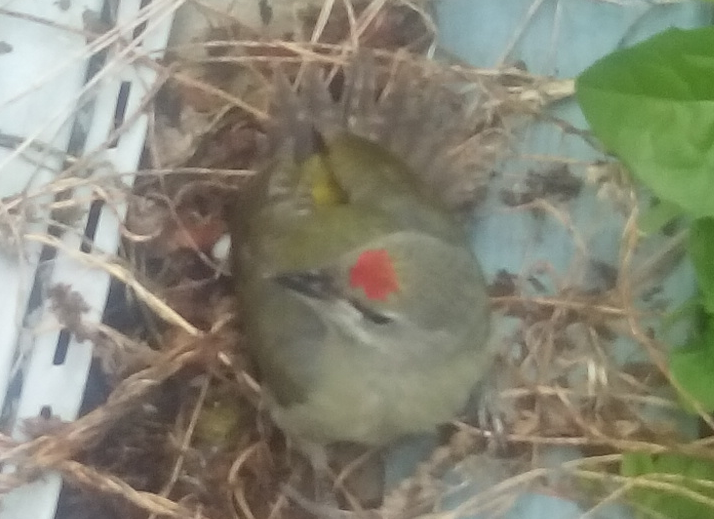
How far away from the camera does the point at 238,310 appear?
4.96 ft

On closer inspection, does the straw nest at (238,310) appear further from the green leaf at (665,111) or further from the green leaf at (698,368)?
the green leaf at (665,111)

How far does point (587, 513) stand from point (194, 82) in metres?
0.90

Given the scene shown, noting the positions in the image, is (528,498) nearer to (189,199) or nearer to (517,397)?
(517,397)

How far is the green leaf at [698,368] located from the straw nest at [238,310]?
0.10 m

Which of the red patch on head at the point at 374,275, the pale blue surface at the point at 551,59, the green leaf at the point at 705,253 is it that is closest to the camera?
the red patch on head at the point at 374,275

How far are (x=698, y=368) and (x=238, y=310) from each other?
0.65 metres

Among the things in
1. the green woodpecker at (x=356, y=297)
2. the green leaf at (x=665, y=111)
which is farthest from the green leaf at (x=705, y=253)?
the green woodpecker at (x=356, y=297)

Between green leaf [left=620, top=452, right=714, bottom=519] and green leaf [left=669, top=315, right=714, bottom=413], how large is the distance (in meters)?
0.09

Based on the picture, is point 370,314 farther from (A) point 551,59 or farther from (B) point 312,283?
(A) point 551,59

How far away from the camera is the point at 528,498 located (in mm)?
1465

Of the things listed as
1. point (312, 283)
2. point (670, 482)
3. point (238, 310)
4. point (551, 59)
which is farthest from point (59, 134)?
point (670, 482)

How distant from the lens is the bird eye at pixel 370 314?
1141mm

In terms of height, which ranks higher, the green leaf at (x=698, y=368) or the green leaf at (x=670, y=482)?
the green leaf at (x=698, y=368)

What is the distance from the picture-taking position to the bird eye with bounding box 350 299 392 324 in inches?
44.9
